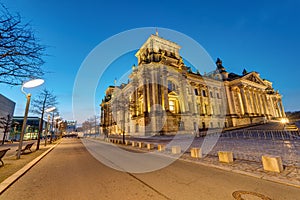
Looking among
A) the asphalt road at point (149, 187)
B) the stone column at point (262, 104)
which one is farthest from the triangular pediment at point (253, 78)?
the asphalt road at point (149, 187)

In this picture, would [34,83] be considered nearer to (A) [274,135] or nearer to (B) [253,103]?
(A) [274,135]

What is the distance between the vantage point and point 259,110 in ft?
159

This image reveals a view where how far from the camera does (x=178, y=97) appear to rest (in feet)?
119

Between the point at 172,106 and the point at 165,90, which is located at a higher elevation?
the point at 165,90

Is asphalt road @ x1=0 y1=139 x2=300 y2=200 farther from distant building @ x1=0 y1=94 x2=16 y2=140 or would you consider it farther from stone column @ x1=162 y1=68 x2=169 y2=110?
distant building @ x1=0 y1=94 x2=16 y2=140

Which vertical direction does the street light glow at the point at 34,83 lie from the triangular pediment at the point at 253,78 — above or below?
below

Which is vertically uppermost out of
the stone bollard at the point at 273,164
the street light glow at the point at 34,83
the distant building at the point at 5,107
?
the distant building at the point at 5,107

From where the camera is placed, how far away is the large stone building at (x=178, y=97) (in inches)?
1276

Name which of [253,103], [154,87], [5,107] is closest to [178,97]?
[154,87]

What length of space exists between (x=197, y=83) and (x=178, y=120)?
16588mm

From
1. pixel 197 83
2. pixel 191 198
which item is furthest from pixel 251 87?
pixel 191 198

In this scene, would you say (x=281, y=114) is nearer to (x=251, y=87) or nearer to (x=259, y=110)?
(x=259, y=110)

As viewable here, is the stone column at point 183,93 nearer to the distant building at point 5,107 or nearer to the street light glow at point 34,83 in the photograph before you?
the street light glow at point 34,83

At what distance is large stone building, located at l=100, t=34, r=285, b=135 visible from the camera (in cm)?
3241
